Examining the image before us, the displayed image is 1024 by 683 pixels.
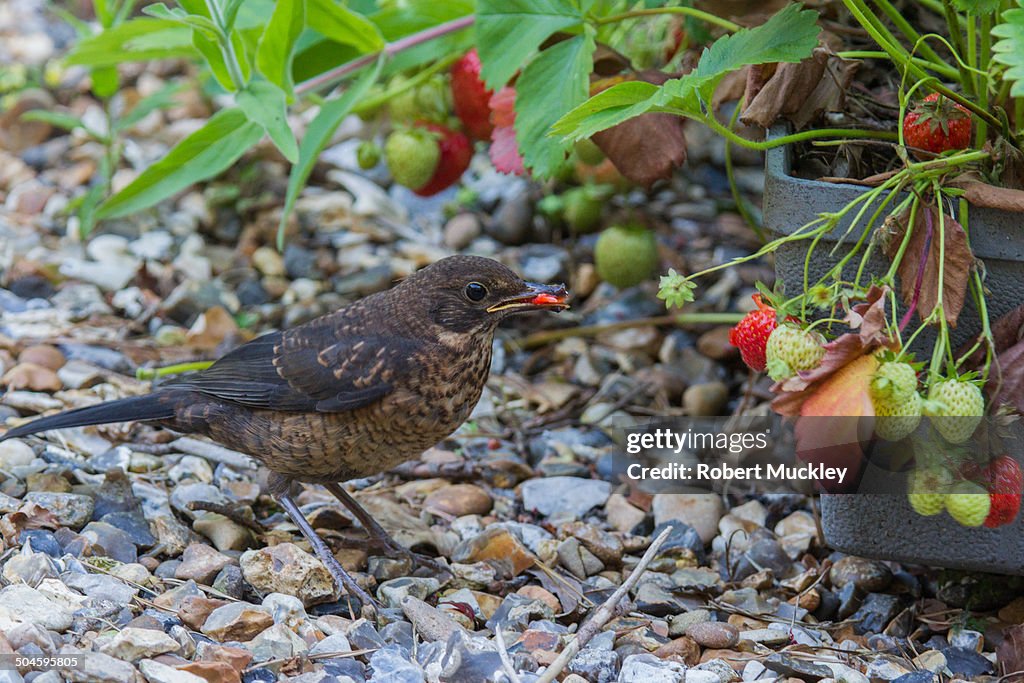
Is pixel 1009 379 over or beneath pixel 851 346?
beneath

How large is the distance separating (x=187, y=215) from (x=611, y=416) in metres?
2.03

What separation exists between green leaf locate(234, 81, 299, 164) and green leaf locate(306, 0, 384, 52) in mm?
304

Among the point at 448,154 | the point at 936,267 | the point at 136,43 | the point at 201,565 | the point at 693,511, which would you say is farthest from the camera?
the point at 448,154

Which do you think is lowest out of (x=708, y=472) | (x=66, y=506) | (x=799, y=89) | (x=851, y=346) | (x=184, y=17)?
(x=708, y=472)

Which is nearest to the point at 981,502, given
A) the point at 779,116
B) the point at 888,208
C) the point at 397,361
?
the point at 888,208

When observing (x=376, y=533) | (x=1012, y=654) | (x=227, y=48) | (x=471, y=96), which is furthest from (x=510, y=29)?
(x=1012, y=654)

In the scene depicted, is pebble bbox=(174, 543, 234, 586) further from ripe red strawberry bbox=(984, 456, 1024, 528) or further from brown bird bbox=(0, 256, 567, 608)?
ripe red strawberry bbox=(984, 456, 1024, 528)

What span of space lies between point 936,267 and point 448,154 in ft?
6.84

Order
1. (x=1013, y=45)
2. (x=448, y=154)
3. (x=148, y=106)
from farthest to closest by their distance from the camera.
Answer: (x=148, y=106), (x=448, y=154), (x=1013, y=45)

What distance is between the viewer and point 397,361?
9.86 ft

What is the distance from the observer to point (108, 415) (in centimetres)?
306

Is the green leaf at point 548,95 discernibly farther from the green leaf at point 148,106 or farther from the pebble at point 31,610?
the green leaf at point 148,106

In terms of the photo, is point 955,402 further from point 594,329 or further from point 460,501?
point 594,329

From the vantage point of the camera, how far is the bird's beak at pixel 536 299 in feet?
9.83
